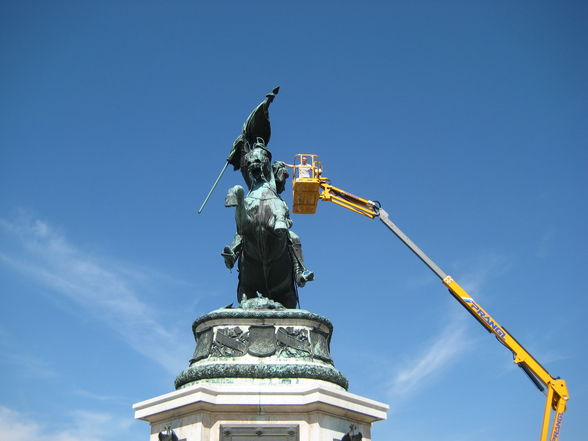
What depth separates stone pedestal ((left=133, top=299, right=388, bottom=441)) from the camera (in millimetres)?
10180

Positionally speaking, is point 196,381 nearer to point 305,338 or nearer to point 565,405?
point 305,338

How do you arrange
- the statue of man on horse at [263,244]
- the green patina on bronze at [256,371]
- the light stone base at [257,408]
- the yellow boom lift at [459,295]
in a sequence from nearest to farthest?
the light stone base at [257,408]
the green patina on bronze at [256,371]
the statue of man on horse at [263,244]
the yellow boom lift at [459,295]

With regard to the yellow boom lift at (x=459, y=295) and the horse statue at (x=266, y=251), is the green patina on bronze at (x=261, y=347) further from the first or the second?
the yellow boom lift at (x=459, y=295)

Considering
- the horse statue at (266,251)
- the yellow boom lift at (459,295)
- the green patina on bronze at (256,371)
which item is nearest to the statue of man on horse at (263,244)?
the horse statue at (266,251)

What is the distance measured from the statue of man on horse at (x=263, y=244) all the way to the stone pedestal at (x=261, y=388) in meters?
1.61

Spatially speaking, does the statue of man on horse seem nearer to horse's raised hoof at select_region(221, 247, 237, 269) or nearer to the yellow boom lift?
horse's raised hoof at select_region(221, 247, 237, 269)

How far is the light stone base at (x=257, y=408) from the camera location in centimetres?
1016

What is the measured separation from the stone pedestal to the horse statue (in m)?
1.61

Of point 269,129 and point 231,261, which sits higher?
point 269,129

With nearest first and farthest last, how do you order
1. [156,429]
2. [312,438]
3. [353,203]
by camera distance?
1. [312,438]
2. [156,429]
3. [353,203]

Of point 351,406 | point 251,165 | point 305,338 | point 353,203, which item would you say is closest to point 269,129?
point 251,165

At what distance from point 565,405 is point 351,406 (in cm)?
2656

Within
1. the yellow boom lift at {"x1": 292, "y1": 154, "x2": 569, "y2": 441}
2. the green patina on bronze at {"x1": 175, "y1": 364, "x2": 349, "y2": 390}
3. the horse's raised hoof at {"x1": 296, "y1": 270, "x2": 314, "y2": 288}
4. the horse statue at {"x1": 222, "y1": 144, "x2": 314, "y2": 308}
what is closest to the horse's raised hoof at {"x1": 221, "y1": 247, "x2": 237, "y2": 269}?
the horse statue at {"x1": 222, "y1": 144, "x2": 314, "y2": 308}

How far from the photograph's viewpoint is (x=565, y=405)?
33406mm
